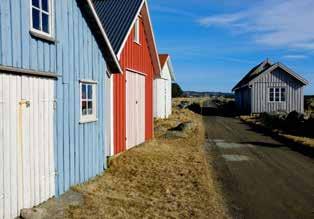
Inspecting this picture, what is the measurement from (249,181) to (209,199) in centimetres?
252

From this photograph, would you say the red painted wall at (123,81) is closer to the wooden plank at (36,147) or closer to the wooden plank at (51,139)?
the wooden plank at (51,139)

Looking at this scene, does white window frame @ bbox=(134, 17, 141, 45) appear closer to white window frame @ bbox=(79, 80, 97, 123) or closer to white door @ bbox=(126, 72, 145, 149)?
white door @ bbox=(126, 72, 145, 149)

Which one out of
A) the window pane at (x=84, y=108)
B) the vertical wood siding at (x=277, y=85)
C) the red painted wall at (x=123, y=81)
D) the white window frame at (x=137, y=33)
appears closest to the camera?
the window pane at (x=84, y=108)

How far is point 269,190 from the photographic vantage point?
1006 cm

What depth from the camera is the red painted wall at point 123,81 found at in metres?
14.5

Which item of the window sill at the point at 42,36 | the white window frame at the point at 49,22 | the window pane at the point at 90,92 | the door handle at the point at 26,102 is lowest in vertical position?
the door handle at the point at 26,102

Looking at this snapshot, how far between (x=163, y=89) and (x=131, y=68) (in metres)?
18.2

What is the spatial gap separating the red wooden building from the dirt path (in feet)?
10.9

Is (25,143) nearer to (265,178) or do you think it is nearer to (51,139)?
(51,139)

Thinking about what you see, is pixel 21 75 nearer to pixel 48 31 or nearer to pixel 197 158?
pixel 48 31

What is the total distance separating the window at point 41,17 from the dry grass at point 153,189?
Result: 3.54 m

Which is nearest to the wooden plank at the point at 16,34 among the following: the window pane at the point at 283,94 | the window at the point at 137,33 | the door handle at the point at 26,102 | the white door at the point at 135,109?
the door handle at the point at 26,102

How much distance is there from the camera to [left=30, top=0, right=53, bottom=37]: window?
7.95m

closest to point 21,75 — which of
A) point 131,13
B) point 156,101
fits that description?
point 131,13
